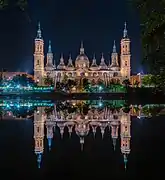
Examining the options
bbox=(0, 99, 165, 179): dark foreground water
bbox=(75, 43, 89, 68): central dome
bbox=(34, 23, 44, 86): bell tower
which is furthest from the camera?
bbox=(75, 43, 89, 68): central dome

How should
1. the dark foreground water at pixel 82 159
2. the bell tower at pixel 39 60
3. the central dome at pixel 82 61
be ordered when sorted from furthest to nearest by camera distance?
the central dome at pixel 82 61 < the bell tower at pixel 39 60 < the dark foreground water at pixel 82 159

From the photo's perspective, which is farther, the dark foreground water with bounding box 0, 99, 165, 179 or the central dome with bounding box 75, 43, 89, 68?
the central dome with bounding box 75, 43, 89, 68

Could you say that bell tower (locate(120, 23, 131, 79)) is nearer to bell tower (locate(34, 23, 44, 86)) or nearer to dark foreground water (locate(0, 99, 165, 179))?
bell tower (locate(34, 23, 44, 86))

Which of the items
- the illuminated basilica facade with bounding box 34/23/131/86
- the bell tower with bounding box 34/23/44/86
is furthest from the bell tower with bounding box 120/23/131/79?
the bell tower with bounding box 34/23/44/86

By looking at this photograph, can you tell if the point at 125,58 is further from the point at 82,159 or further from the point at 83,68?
the point at 82,159

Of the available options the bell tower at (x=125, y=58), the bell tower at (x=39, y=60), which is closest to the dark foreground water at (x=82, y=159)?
the bell tower at (x=39, y=60)

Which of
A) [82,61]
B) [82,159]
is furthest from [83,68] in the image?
[82,159]

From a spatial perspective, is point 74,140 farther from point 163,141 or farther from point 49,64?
point 49,64

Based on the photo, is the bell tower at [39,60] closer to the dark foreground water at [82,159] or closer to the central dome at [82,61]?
the central dome at [82,61]

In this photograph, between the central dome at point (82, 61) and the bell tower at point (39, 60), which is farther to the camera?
the central dome at point (82, 61)
